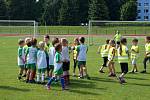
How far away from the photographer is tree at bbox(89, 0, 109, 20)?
333ft

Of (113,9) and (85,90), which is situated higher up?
(113,9)

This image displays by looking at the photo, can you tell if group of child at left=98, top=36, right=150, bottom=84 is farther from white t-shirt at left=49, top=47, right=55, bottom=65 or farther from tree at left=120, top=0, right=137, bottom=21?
tree at left=120, top=0, right=137, bottom=21

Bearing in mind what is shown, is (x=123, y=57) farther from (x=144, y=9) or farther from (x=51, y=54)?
(x=144, y=9)

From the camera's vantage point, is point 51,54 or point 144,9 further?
point 144,9

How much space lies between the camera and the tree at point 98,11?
10143cm

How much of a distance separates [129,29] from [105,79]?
→ 47.0 meters

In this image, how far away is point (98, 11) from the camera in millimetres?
103062

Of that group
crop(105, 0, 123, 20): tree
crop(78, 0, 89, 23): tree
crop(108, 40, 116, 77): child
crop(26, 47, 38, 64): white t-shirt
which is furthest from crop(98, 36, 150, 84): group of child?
crop(105, 0, 123, 20): tree

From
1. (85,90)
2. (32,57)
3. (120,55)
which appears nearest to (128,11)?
(120,55)

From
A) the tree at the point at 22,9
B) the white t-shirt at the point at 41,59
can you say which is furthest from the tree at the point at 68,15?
the white t-shirt at the point at 41,59

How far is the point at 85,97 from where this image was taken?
558 inches

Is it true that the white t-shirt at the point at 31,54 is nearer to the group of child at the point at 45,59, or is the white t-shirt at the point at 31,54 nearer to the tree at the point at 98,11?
the group of child at the point at 45,59

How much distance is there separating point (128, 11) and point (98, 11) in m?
13.6

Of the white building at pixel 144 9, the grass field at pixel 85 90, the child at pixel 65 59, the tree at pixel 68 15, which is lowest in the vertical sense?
the grass field at pixel 85 90
